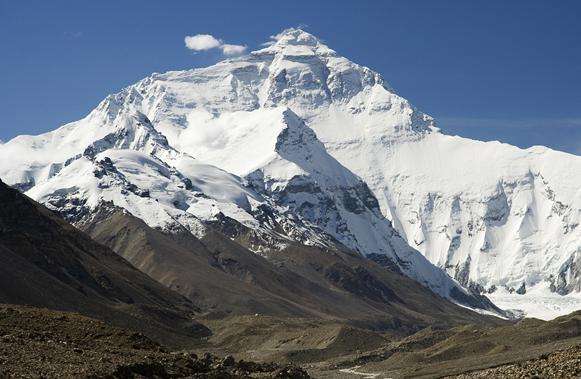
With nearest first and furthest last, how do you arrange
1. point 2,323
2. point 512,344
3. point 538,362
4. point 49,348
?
point 49,348 < point 538,362 < point 2,323 < point 512,344

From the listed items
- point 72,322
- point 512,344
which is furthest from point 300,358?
point 72,322

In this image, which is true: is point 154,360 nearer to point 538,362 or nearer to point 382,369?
point 538,362

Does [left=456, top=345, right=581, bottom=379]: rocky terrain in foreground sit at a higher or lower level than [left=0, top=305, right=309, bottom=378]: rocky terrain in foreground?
higher

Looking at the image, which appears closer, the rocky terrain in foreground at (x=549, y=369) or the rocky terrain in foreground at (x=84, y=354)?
the rocky terrain in foreground at (x=84, y=354)

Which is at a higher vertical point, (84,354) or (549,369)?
(549,369)

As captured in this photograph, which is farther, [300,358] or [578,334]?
[300,358]

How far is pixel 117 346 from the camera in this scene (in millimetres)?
110750

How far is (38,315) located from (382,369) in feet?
217

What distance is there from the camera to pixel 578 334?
6796 inches

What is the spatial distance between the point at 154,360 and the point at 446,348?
83334 millimetres

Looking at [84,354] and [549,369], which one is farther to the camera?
[84,354]

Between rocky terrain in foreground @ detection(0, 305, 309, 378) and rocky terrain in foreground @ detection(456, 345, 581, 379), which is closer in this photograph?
rocky terrain in foreground @ detection(0, 305, 309, 378)

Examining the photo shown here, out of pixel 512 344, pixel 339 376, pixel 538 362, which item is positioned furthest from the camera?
pixel 512 344

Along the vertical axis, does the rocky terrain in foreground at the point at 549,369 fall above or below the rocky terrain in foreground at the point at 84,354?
above
